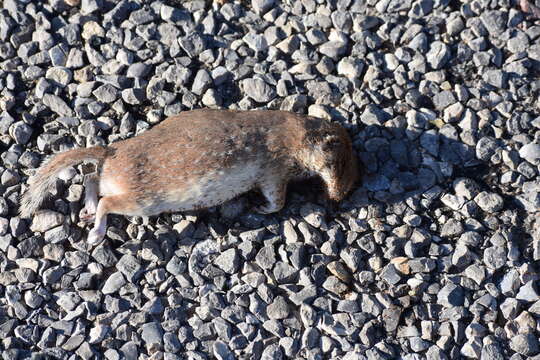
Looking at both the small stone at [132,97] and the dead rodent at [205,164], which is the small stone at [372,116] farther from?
the small stone at [132,97]

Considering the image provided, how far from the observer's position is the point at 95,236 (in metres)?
5.34

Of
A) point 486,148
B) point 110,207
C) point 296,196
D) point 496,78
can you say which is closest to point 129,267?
point 110,207

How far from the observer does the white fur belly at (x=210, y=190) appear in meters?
5.25

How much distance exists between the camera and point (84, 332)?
507cm

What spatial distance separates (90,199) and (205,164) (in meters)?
0.95

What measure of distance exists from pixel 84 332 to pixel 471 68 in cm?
385

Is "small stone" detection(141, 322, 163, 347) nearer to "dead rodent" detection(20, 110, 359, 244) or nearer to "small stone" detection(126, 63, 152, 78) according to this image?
"dead rodent" detection(20, 110, 359, 244)

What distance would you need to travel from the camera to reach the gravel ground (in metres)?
5.09

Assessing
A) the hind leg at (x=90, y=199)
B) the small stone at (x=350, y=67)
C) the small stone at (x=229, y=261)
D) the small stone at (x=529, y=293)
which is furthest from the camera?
the small stone at (x=350, y=67)

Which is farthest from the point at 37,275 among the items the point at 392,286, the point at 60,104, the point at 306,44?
the point at 306,44

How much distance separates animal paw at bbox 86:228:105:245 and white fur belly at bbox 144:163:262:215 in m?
0.37

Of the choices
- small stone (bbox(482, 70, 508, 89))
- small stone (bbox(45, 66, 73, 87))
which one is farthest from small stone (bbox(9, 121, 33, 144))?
small stone (bbox(482, 70, 508, 89))

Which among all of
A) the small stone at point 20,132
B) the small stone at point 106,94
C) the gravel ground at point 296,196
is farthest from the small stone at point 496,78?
the small stone at point 20,132

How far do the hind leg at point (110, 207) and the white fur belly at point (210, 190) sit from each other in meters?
0.13
